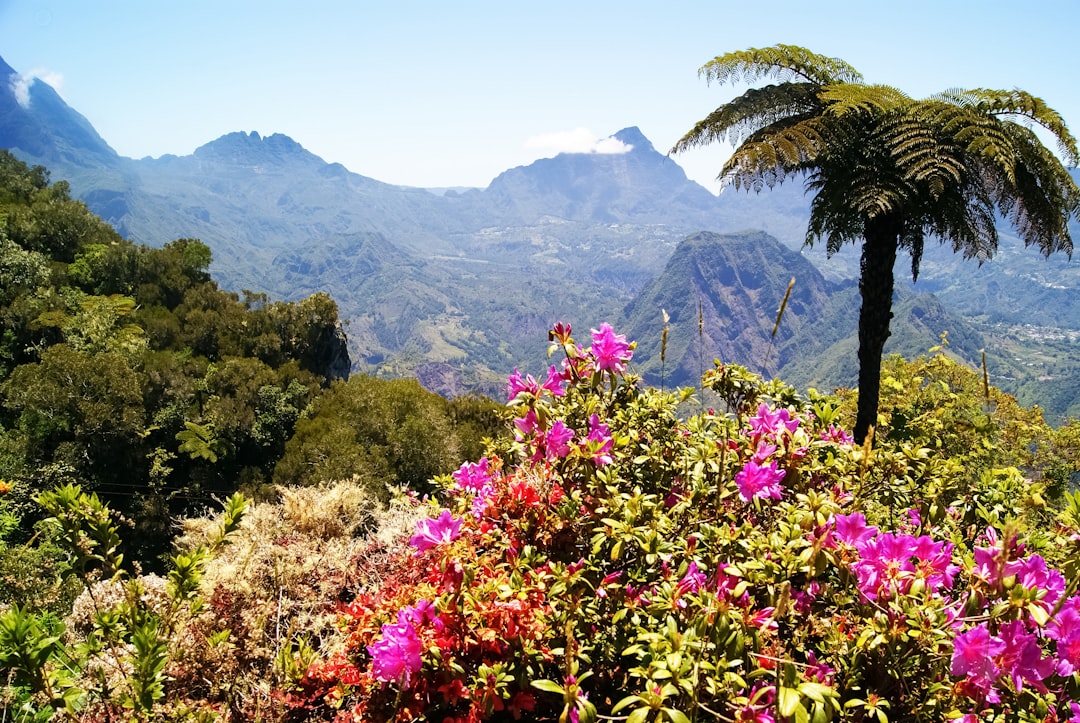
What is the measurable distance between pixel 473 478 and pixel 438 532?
55 cm

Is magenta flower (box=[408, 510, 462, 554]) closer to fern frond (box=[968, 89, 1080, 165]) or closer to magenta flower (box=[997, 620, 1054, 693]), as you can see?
magenta flower (box=[997, 620, 1054, 693])

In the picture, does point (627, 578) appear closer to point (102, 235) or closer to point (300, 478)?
point (300, 478)

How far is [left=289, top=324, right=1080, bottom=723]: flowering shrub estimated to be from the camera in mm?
1451

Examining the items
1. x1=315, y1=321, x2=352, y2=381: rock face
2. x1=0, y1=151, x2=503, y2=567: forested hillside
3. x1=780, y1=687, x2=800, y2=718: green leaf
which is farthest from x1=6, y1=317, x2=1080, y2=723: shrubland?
x1=315, y1=321, x2=352, y2=381: rock face

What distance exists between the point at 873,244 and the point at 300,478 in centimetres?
1354

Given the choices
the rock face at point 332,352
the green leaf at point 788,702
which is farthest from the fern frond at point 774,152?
the rock face at point 332,352

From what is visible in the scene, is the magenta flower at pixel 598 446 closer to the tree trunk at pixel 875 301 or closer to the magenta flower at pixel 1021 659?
the magenta flower at pixel 1021 659

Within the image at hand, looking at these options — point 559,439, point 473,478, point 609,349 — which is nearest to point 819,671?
point 559,439

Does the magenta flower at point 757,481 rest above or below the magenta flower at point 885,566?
above

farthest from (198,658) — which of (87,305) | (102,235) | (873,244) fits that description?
(102,235)

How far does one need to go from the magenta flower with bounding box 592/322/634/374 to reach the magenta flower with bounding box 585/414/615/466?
0.32 metres

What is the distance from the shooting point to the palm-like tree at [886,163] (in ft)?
19.0

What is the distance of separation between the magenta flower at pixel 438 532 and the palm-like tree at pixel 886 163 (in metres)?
4.79

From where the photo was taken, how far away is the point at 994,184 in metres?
6.17
